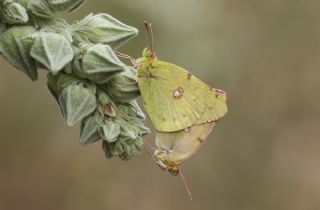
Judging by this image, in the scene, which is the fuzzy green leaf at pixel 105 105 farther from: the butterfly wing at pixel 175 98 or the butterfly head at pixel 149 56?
the butterfly head at pixel 149 56

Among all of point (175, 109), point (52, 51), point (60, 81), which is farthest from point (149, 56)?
point (52, 51)

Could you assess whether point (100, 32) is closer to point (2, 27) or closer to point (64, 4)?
point (64, 4)

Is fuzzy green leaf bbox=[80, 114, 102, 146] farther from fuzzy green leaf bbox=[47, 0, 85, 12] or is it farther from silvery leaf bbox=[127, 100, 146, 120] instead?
fuzzy green leaf bbox=[47, 0, 85, 12]

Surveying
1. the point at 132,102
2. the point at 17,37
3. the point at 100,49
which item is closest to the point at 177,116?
the point at 132,102

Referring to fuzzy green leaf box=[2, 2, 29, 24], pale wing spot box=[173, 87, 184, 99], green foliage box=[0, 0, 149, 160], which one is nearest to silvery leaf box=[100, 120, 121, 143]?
green foliage box=[0, 0, 149, 160]

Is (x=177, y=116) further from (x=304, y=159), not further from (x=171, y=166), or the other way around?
(x=304, y=159)

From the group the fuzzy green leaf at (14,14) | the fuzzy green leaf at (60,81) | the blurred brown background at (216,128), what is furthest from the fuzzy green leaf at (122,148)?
the blurred brown background at (216,128)

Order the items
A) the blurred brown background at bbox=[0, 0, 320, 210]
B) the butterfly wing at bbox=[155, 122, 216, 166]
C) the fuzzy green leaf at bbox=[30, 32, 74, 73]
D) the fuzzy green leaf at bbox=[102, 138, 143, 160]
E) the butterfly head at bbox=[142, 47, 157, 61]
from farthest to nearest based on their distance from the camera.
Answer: the blurred brown background at bbox=[0, 0, 320, 210], the butterfly head at bbox=[142, 47, 157, 61], the butterfly wing at bbox=[155, 122, 216, 166], the fuzzy green leaf at bbox=[102, 138, 143, 160], the fuzzy green leaf at bbox=[30, 32, 74, 73]
